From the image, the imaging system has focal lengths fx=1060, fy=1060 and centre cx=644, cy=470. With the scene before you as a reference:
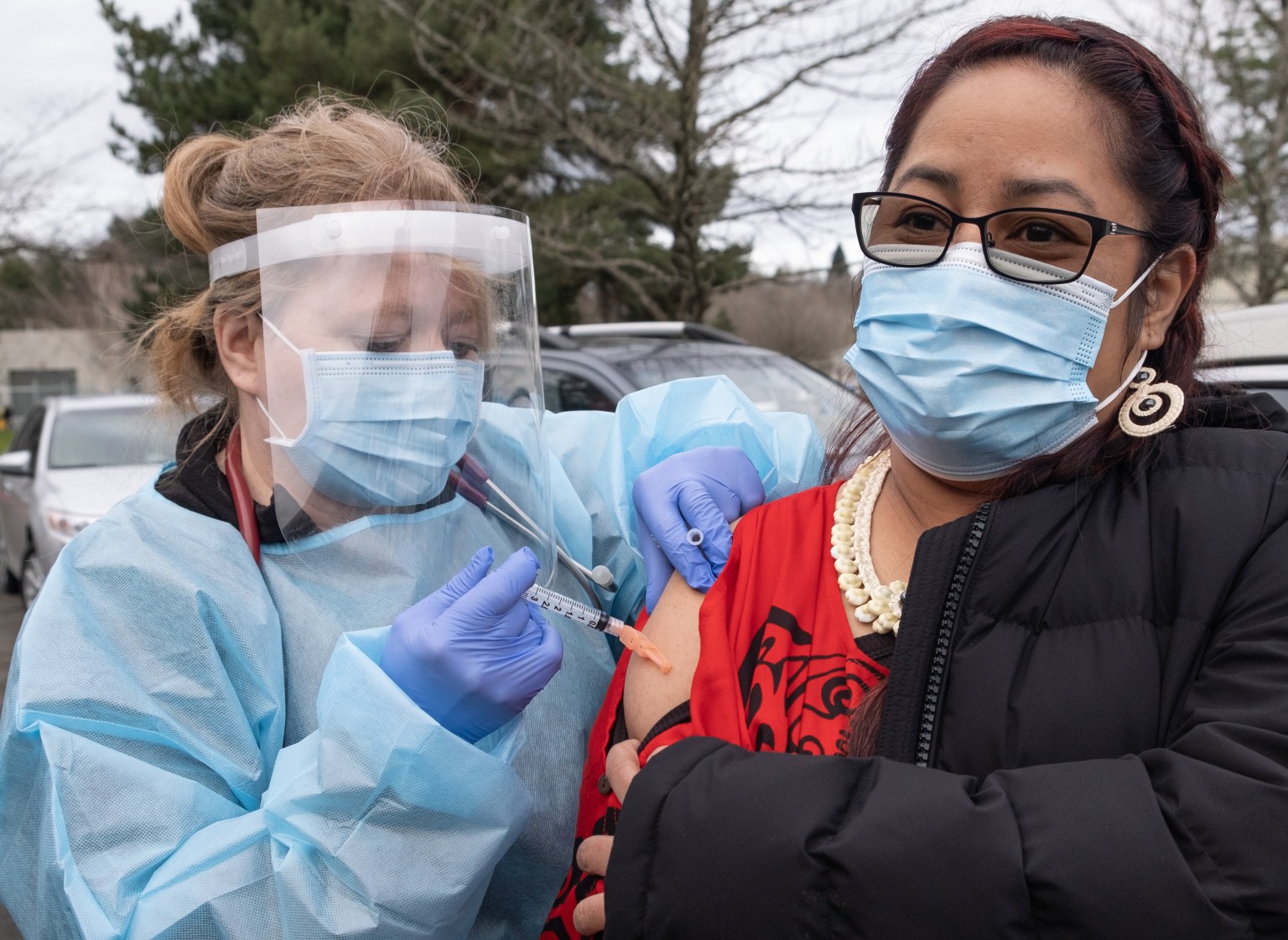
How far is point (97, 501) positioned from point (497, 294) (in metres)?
5.53

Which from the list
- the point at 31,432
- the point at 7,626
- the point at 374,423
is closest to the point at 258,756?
the point at 374,423

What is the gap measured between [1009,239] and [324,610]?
109 cm

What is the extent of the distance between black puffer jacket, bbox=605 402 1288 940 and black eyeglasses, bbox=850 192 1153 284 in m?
0.26

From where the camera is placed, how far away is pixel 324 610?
1581 mm

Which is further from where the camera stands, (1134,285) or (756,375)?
(756,375)

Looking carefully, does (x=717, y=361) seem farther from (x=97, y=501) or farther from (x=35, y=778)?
(x=35, y=778)

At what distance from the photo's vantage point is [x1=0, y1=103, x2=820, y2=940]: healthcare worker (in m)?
1.32

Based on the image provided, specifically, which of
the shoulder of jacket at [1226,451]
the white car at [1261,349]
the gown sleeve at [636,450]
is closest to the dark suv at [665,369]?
the white car at [1261,349]

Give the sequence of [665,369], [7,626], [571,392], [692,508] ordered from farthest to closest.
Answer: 1. [7,626]
2. [665,369]
3. [571,392]
4. [692,508]

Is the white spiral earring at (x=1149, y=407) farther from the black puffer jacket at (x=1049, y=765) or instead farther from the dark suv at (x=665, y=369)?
the dark suv at (x=665, y=369)

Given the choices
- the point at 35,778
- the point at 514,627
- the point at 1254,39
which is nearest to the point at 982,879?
the point at 514,627

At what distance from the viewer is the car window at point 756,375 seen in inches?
227

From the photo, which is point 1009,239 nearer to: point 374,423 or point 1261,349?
point 374,423

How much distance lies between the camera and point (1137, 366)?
1.40 metres
